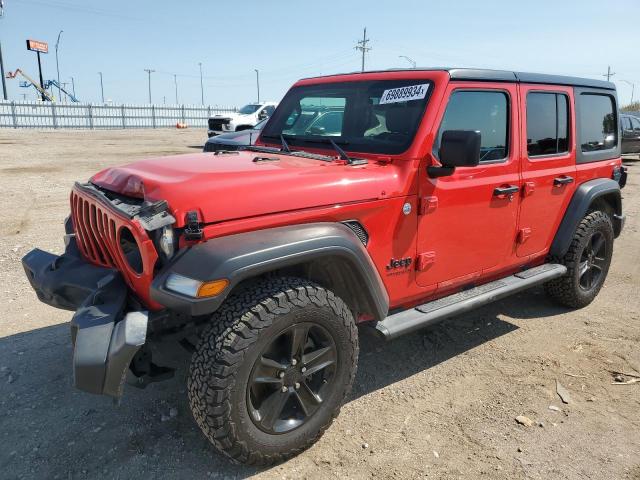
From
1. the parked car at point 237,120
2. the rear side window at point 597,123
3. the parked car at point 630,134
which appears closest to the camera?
the rear side window at point 597,123

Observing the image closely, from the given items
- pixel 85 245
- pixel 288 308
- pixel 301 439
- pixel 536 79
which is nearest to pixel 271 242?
pixel 288 308

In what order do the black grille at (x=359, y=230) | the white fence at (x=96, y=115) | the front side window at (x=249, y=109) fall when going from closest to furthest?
the black grille at (x=359, y=230)
the front side window at (x=249, y=109)
the white fence at (x=96, y=115)

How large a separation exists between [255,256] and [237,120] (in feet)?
63.8

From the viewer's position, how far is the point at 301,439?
265 cm

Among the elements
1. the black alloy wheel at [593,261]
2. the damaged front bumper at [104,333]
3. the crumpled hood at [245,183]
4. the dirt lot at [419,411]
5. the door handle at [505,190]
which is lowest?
the dirt lot at [419,411]

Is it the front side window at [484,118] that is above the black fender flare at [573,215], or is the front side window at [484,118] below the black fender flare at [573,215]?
above

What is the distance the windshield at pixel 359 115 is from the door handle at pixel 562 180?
Answer: 148 cm

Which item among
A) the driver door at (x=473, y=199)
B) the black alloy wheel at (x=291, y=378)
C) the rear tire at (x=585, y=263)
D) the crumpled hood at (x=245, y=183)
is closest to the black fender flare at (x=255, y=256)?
the crumpled hood at (x=245, y=183)

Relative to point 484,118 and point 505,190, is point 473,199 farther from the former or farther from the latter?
point 484,118

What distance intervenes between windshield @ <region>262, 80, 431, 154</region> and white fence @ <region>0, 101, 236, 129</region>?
1351 inches

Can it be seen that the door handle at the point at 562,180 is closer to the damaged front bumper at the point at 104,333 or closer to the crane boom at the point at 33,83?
the damaged front bumper at the point at 104,333

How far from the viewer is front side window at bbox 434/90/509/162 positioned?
3266 millimetres

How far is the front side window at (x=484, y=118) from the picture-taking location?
3.27 m

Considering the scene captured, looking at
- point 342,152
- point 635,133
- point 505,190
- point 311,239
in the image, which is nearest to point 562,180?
point 505,190
